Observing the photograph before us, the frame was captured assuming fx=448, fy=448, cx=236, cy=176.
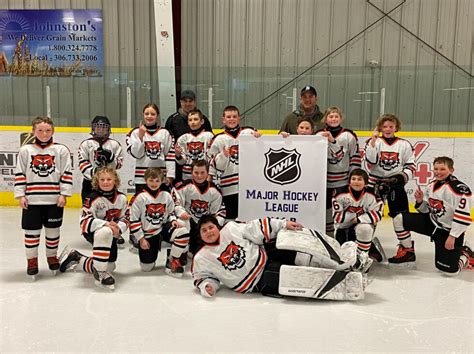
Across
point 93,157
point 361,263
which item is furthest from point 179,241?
point 93,157

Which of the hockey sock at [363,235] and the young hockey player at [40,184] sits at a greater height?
the young hockey player at [40,184]

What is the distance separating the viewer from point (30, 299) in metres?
2.61

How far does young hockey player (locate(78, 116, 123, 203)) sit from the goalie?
157 centimetres

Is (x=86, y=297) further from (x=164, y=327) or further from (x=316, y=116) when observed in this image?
(x=316, y=116)

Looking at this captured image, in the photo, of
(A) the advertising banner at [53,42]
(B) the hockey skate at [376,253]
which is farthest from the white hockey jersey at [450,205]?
(A) the advertising banner at [53,42]

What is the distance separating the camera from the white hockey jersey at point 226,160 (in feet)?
11.4

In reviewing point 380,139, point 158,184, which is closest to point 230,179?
point 158,184

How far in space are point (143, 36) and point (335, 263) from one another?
648 centimetres

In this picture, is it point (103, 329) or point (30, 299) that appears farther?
point (30, 299)

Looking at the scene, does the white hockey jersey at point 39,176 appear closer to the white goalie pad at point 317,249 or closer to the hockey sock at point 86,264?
the hockey sock at point 86,264

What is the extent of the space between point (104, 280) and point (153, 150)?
1.22 m

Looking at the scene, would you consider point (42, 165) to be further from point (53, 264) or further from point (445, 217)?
point (445, 217)

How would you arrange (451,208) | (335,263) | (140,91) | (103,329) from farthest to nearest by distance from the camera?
(140,91) < (451,208) < (335,263) < (103,329)

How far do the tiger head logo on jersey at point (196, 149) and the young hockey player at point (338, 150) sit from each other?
93 centimetres
